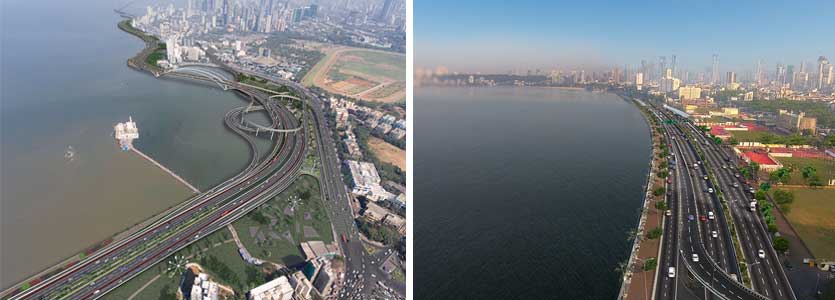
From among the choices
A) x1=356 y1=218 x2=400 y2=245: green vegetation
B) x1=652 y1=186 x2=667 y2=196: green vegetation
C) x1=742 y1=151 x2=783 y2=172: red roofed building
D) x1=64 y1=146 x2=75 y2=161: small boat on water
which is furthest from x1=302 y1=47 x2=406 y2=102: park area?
x1=742 y1=151 x2=783 y2=172: red roofed building

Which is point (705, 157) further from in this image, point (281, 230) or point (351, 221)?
point (281, 230)

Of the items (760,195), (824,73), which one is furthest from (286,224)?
(824,73)

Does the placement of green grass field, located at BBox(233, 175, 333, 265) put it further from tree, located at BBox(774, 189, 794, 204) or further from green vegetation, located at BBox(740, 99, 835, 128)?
green vegetation, located at BBox(740, 99, 835, 128)

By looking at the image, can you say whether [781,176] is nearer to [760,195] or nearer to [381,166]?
[760,195]

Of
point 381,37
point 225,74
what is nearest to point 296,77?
point 225,74

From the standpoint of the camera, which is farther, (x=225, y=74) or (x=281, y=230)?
(x=225, y=74)

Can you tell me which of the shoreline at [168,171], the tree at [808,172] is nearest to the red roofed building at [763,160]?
the tree at [808,172]

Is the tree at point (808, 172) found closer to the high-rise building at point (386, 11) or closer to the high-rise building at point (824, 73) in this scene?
the high-rise building at point (824, 73)
